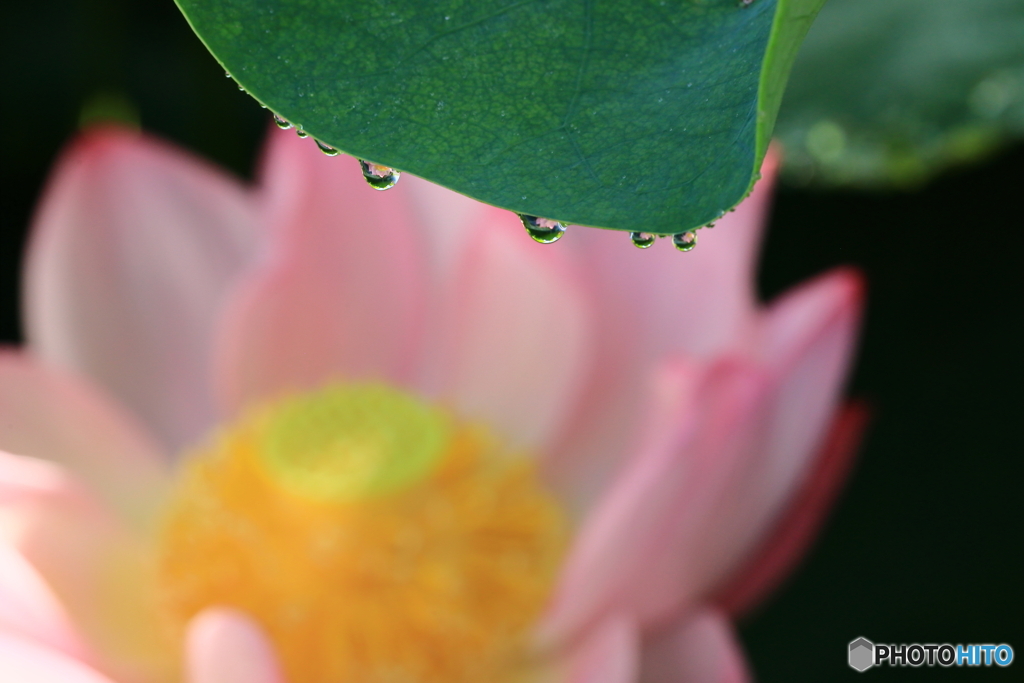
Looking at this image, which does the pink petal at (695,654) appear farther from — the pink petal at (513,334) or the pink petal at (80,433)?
the pink petal at (80,433)

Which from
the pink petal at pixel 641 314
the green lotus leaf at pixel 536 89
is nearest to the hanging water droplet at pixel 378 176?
the green lotus leaf at pixel 536 89

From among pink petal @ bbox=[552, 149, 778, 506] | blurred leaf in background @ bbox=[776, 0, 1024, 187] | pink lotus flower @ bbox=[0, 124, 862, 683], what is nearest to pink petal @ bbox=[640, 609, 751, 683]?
pink lotus flower @ bbox=[0, 124, 862, 683]

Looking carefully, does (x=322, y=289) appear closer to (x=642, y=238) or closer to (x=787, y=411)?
(x=787, y=411)

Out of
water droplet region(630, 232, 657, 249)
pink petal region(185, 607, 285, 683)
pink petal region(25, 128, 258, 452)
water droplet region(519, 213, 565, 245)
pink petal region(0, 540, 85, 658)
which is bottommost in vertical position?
pink petal region(185, 607, 285, 683)

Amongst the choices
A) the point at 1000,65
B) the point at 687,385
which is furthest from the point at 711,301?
the point at 1000,65

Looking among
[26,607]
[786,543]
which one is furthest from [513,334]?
[26,607]

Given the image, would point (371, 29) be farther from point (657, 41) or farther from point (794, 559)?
point (794, 559)

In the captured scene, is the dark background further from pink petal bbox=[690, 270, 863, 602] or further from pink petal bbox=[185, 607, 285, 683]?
pink petal bbox=[185, 607, 285, 683]
